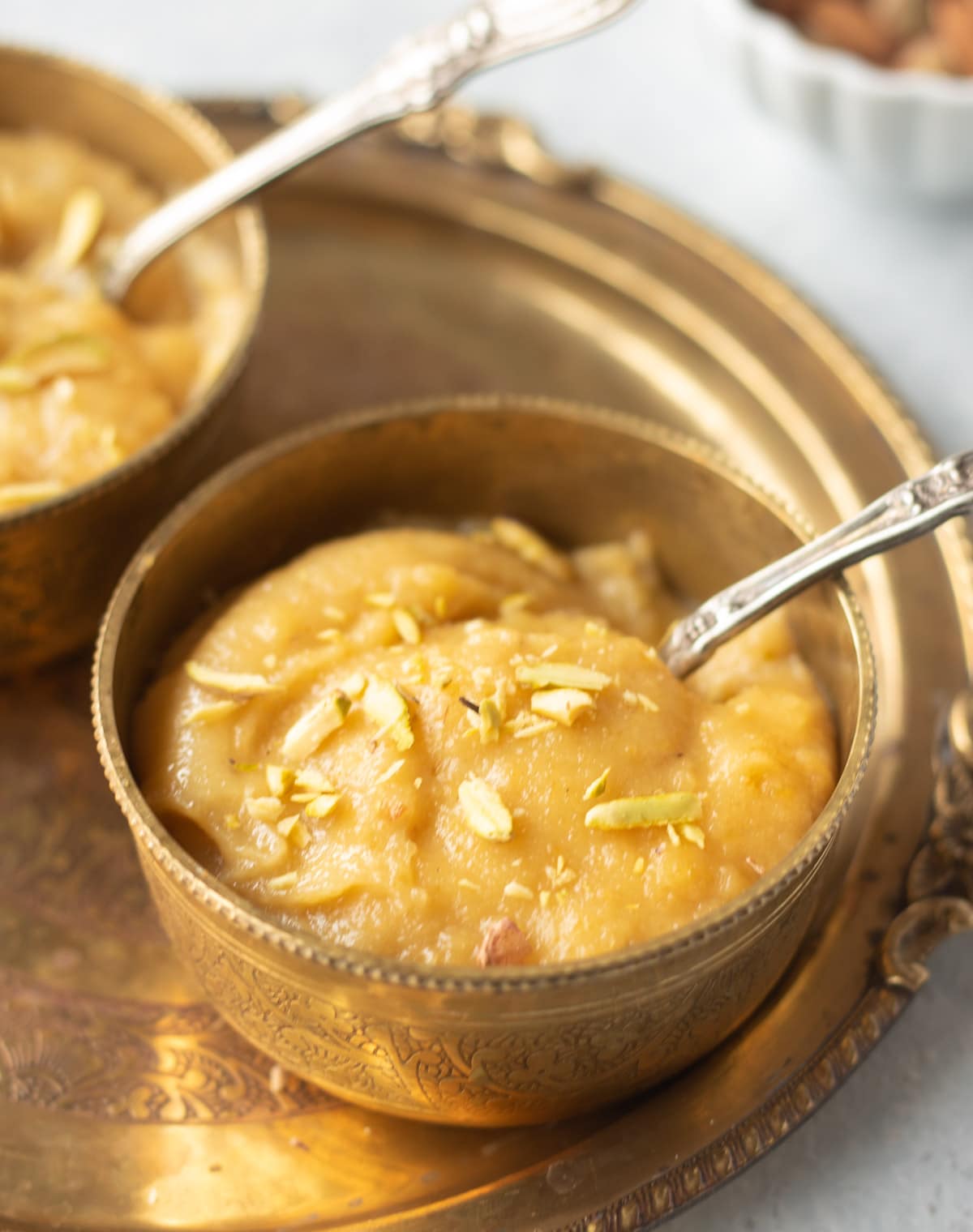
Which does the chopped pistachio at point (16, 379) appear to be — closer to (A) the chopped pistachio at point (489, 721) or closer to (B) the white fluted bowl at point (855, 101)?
(A) the chopped pistachio at point (489, 721)

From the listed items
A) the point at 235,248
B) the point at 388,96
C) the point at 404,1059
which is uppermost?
the point at 388,96

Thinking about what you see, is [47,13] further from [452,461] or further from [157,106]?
[452,461]

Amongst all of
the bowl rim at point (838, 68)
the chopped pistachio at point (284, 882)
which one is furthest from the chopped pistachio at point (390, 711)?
the bowl rim at point (838, 68)

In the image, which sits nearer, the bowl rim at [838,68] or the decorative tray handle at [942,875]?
the decorative tray handle at [942,875]

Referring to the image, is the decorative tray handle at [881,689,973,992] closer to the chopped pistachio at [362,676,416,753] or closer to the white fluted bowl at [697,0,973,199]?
the chopped pistachio at [362,676,416,753]

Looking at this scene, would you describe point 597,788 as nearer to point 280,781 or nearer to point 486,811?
point 486,811

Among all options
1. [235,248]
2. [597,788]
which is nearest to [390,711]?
[597,788]

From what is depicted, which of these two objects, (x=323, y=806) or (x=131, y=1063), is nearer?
(x=323, y=806)

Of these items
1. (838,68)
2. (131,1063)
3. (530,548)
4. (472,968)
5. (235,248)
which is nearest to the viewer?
(472,968)
